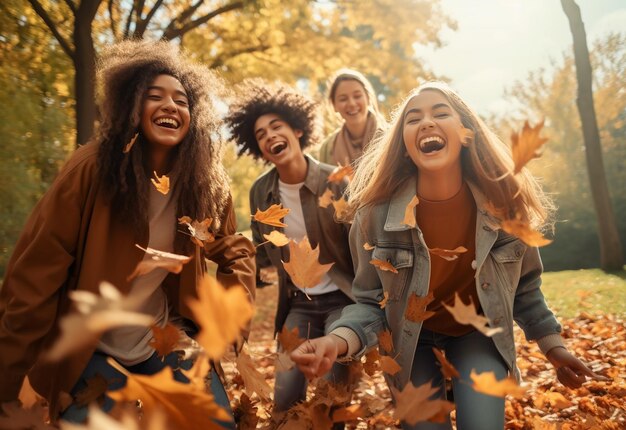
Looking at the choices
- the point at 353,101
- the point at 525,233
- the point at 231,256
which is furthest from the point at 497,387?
the point at 353,101

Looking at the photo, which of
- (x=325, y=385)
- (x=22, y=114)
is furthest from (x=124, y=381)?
(x=22, y=114)

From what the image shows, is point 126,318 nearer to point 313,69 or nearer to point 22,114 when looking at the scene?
point 22,114

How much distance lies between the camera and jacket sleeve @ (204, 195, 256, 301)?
2225 millimetres

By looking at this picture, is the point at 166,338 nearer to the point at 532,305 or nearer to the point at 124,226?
the point at 124,226

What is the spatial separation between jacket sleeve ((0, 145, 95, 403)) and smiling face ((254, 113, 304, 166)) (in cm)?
141

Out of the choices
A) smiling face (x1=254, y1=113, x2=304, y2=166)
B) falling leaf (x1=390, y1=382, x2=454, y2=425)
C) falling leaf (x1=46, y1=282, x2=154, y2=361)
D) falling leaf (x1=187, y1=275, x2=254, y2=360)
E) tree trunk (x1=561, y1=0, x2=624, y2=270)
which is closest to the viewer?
falling leaf (x1=46, y1=282, x2=154, y2=361)

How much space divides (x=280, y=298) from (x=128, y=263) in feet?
4.52

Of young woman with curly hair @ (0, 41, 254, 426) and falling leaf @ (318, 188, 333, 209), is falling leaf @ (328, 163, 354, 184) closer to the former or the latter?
falling leaf @ (318, 188, 333, 209)

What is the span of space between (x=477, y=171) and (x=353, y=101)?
1.93 m

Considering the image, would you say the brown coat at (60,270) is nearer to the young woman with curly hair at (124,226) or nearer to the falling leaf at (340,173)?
the young woman with curly hair at (124,226)

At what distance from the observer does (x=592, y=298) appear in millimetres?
6027

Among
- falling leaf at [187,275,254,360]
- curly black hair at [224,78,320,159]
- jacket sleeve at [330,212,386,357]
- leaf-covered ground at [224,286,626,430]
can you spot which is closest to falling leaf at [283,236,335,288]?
jacket sleeve at [330,212,386,357]

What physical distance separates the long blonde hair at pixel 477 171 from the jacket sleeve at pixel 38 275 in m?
1.27

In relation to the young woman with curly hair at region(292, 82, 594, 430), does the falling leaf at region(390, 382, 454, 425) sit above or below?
below
